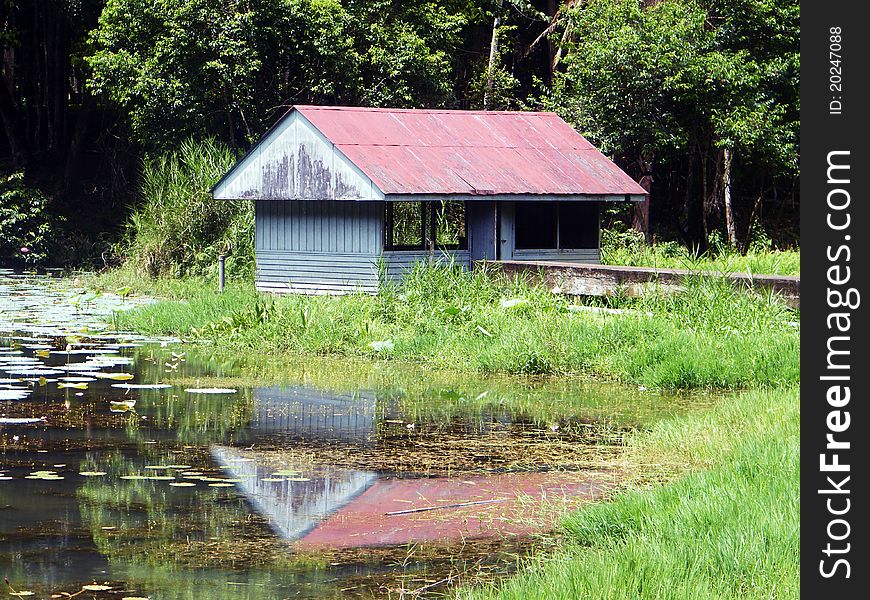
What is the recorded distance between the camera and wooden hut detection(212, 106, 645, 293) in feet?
70.1

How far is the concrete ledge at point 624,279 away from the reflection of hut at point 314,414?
4927 mm

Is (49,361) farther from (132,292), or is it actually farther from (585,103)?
(585,103)

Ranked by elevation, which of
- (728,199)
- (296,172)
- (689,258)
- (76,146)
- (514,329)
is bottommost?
(514,329)

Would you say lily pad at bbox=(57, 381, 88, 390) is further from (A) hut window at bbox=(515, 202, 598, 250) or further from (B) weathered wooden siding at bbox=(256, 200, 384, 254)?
(A) hut window at bbox=(515, 202, 598, 250)

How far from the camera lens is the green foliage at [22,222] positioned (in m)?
31.9

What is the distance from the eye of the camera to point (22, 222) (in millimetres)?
32469

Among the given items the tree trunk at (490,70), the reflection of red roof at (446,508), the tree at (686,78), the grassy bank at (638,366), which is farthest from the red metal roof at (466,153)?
the reflection of red roof at (446,508)

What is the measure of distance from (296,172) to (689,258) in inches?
339

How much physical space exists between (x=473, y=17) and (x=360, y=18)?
4571mm

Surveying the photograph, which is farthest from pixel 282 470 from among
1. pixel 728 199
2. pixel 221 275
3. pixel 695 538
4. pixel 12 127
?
pixel 12 127

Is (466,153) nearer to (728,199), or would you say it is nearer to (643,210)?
(643,210)

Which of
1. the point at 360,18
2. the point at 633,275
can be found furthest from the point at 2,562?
the point at 360,18

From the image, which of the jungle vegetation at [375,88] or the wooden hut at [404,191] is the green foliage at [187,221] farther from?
the wooden hut at [404,191]

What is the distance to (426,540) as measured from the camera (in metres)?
7.88
